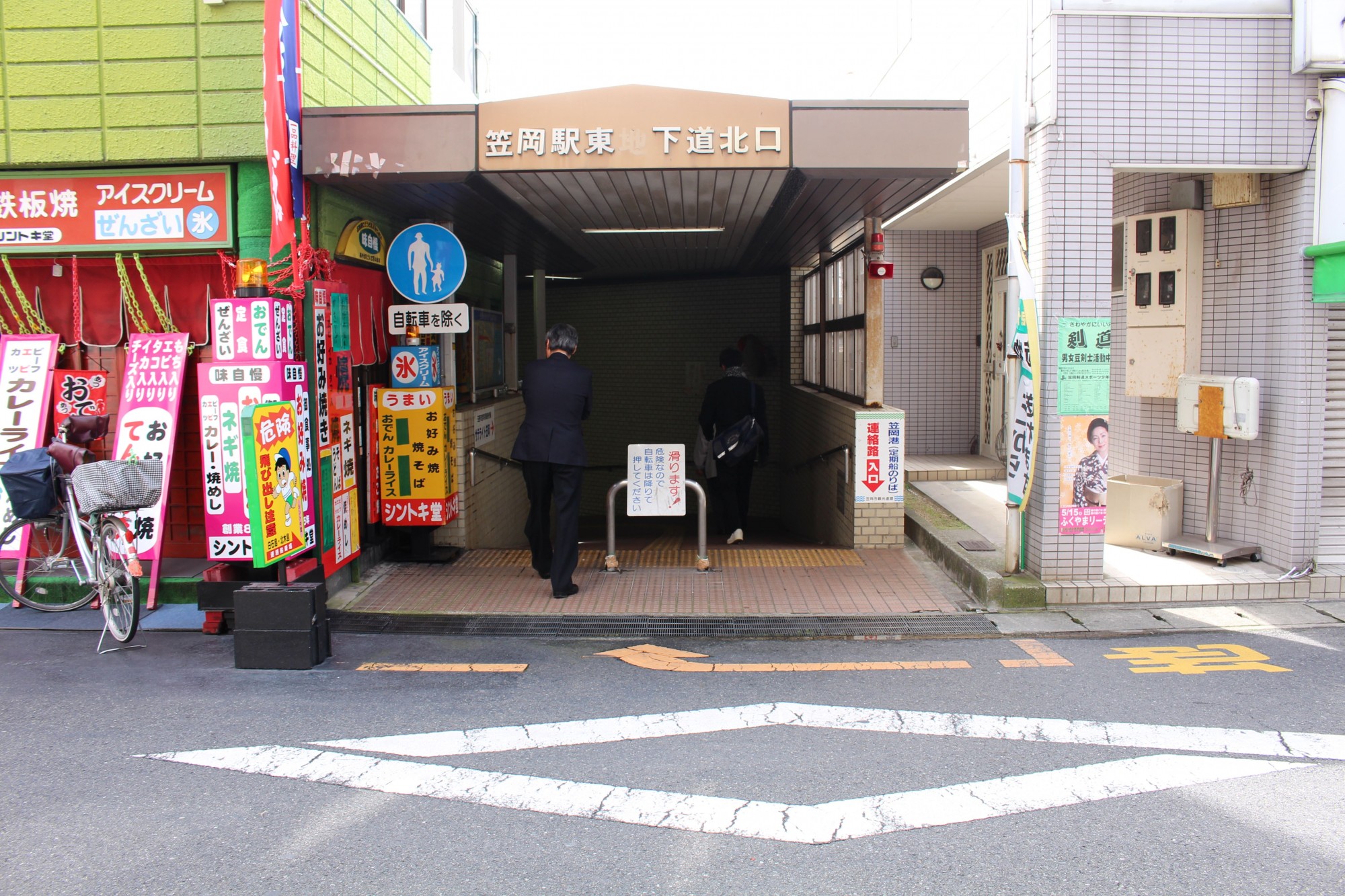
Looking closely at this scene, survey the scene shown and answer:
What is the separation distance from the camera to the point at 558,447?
7.09 m

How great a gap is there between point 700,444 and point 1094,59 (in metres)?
5.43

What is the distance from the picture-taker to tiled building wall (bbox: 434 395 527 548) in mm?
8781

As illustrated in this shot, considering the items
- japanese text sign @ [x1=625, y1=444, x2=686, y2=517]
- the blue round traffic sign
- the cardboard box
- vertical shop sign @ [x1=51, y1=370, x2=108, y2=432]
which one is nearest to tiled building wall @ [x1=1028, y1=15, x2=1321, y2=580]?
the cardboard box

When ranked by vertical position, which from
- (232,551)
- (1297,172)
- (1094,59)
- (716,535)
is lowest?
(716,535)

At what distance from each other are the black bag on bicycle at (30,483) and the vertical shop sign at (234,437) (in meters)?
1.18

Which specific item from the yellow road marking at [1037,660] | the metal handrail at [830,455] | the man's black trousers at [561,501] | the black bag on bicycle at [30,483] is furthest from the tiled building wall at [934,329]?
the black bag on bicycle at [30,483]

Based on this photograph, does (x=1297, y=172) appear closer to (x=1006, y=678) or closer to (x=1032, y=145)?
(x=1032, y=145)

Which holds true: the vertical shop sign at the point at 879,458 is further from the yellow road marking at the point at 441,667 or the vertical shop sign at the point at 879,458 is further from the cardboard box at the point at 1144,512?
the yellow road marking at the point at 441,667

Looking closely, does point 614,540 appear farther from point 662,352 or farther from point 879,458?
point 662,352

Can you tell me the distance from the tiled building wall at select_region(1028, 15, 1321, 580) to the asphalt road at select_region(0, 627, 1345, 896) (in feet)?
7.63

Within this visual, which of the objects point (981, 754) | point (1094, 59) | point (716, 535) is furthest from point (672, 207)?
point (981, 754)

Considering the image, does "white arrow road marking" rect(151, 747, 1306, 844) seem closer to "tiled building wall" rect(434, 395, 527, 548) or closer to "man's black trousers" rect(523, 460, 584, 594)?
"man's black trousers" rect(523, 460, 584, 594)

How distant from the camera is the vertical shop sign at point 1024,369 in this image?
6.67 m

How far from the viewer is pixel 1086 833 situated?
366 cm
